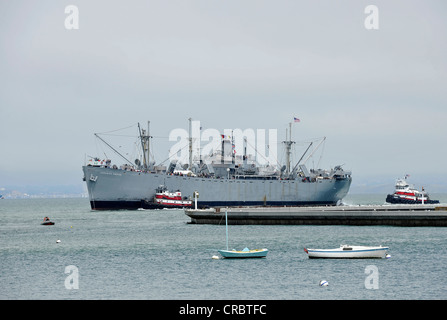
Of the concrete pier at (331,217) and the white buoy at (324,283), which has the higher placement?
the concrete pier at (331,217)

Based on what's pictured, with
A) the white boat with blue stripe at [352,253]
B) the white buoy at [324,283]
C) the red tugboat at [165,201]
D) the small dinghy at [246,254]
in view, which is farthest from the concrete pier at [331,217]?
the red tugboat at [165,201]

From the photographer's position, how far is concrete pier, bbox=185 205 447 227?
7469 centimetres

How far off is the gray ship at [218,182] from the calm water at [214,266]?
193ft

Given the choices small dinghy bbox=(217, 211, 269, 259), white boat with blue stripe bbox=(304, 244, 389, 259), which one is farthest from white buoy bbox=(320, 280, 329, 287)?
small dinghy bbox=(217, 211, 269, 259)

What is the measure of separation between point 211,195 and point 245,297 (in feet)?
350

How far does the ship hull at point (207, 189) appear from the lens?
133000 millimetres

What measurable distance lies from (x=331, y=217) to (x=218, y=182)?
67742mm

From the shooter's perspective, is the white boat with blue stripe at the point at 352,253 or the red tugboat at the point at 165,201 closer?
the white boat with blue stripe at the point at 352,253

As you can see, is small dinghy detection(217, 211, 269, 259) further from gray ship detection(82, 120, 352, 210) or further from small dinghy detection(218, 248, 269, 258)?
gray ship detection(82, 120, 352, 210)

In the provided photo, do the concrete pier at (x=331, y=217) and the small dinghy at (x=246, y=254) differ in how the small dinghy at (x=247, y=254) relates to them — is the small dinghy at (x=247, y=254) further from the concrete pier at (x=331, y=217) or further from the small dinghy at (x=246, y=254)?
the concrete pier at (x=331, y=217)

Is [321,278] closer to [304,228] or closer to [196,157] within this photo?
[304,228]

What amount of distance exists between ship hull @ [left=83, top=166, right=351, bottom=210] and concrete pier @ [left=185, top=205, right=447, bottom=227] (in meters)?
49.9

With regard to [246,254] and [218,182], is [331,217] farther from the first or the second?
[218,182]

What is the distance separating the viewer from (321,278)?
137 feet
